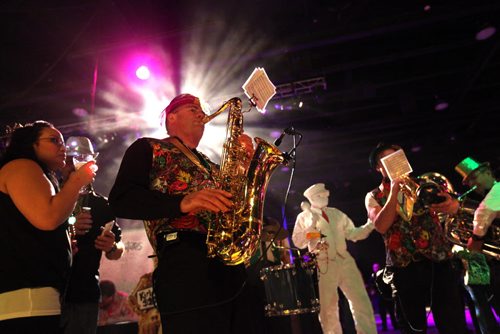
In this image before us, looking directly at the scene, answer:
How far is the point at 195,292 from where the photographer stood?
2.03 metres

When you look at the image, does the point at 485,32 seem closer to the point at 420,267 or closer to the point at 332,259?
the point at 332,259

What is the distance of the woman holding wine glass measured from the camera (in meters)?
2.16

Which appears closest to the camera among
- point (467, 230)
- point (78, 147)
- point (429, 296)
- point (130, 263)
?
point (429, 296)

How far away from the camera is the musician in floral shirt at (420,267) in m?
3.47

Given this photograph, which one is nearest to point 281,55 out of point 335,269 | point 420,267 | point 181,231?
point 335,269

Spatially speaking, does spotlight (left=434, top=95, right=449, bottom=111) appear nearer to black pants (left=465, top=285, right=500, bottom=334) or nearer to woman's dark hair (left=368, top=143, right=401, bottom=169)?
black pants (left=465, top=285, right=500, bottom=334)

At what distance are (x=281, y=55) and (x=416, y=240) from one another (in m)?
5.07

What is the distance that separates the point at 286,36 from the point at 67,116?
574cm

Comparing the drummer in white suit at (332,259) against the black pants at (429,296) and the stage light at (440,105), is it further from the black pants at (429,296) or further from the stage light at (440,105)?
the stage light at (440,105)

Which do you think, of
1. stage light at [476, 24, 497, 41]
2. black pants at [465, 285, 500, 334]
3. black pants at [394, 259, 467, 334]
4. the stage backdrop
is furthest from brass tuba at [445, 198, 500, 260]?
the stage backdrop

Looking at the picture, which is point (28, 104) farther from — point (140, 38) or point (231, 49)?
point (231, 49)

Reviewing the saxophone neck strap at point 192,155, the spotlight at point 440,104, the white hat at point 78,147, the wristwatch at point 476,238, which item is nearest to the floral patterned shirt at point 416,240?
the wristwatch at point 476,238

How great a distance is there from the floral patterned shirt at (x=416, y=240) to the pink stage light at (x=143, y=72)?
5.46m

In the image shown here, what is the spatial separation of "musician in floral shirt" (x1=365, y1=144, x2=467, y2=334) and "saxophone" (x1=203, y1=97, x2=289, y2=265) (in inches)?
65.8
